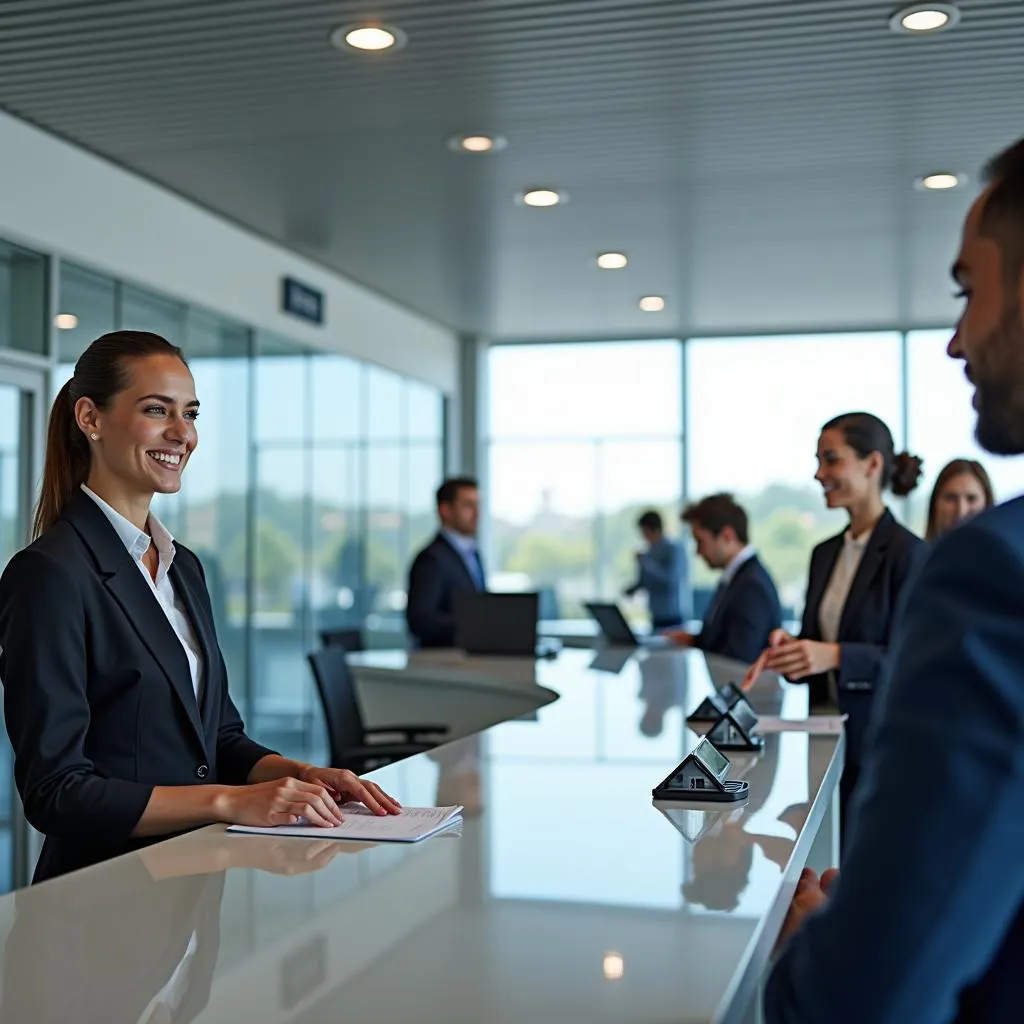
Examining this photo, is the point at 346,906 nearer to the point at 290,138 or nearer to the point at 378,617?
the point at 290,138

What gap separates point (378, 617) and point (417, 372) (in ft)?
7.01

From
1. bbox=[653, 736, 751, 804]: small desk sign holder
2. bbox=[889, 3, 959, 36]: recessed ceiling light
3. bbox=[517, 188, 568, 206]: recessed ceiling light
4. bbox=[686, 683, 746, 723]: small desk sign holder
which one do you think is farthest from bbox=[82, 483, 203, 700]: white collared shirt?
bbox=[517, 188, 568, 206]: recessed ceiling light

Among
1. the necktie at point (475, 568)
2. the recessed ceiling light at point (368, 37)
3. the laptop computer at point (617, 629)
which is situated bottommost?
the laptop computer at point (617, 629)

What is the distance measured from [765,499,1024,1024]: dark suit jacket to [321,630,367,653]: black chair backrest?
5.51 meters

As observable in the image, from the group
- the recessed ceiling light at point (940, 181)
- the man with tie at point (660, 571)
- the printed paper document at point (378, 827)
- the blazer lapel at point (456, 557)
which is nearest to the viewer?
the printed paper document at point (378, 827)

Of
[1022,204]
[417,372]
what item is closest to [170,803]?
[1022,204]

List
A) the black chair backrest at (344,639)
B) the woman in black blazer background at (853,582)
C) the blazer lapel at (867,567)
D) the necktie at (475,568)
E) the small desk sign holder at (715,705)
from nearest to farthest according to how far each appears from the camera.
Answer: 1. the small desk sign holder at (715,705)
2. the woman in black blazer background at (853,582)
3. the blazer lapel at (867,567)
4. the black chair backrest at (344,639)
5. the necktie at (475,568)

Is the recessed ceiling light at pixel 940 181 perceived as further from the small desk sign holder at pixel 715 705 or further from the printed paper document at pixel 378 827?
the printed paper document at pixel 378 827

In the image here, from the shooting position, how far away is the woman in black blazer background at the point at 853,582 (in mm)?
3428

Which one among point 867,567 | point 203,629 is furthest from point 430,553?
point 203,629

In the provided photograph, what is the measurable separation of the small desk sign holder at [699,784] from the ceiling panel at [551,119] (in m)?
2.98

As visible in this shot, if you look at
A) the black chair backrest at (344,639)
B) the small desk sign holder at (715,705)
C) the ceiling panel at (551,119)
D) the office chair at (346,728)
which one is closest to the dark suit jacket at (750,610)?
the office chair at (346,728)

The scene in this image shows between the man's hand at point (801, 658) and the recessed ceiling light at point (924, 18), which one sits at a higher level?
the recessed ceiling light at point (924, 18)

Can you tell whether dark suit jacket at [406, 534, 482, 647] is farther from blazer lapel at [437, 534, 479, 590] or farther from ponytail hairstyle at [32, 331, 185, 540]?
ponytail hairstyle at [32, 331, 185, 540]
